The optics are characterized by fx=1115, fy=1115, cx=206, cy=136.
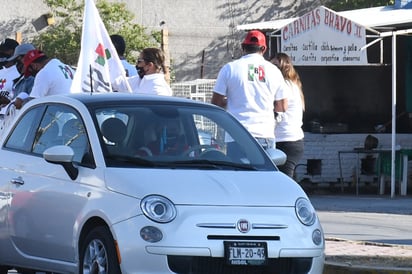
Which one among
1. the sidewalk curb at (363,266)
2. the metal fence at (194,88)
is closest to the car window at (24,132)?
the sidewalk curb at (363,266)

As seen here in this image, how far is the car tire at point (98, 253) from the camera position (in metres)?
7.29

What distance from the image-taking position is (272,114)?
10.8 metres

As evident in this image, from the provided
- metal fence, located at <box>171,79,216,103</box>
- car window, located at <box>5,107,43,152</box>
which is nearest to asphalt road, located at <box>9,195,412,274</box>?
car window, located at <box>5,107,43,152</box>

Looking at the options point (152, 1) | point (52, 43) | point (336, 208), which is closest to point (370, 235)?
point (336, 208)

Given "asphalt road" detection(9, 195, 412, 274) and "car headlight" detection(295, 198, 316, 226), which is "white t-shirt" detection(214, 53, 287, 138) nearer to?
"asphalt road" detection(9, 195, 412, 274)

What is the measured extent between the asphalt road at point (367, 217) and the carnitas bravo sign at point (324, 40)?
2.07 meters

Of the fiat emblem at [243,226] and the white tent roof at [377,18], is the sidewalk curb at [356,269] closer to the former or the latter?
the fiat emblem at [243,226]

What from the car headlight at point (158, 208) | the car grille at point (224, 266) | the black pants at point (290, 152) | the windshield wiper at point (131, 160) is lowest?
the car grille at point (224, 266)

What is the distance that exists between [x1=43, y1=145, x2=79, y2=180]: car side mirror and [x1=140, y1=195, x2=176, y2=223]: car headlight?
2.76 feet

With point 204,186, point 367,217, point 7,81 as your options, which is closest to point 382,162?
point 367,217

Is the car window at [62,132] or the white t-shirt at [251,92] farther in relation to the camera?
the white t-shirt at [251,92]

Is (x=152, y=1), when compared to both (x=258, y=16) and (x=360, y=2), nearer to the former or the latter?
(x=258, y=16)

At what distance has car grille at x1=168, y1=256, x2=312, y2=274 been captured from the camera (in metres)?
7.21

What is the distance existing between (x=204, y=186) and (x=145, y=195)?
460 millimetres
